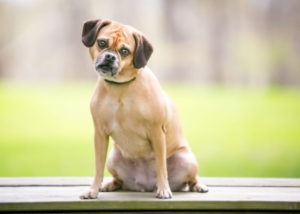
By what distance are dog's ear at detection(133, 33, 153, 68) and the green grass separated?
10.7 feet

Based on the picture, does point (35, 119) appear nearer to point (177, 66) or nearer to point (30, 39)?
point (30, 39)

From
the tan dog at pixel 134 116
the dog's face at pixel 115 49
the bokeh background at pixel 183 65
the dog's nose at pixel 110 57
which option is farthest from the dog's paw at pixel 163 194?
the bokeh background at pixel 183 65

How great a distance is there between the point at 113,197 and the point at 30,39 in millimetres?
7862

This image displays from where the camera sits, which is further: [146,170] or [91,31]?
[146,170]

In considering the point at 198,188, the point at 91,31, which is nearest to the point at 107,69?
the point at 91,31

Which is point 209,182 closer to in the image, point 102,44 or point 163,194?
point 163,194

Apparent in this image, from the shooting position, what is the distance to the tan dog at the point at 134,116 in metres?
2.58

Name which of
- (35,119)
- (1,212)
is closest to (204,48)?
(35,119)

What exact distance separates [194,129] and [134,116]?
4.74m

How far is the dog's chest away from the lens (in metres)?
2.68

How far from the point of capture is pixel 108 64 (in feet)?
8.13

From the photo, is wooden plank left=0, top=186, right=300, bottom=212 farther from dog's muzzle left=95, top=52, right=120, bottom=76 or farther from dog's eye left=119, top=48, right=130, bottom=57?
dog's eye left=119, top=48, right=130, bottom=57

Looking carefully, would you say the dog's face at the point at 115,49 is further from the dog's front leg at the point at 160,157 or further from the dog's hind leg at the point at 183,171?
the dog's hind leg at the point at 183,171

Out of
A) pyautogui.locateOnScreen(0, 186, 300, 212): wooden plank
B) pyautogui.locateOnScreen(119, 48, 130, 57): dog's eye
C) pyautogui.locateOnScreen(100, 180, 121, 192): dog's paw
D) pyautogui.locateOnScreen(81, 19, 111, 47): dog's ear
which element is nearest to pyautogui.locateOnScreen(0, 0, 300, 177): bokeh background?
pyautogui.locateOnScreen(100, 180, 121, 192): dog's paw
